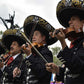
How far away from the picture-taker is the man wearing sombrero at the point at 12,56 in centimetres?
602

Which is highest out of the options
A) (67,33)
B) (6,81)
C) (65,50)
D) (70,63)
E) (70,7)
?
(70,7)

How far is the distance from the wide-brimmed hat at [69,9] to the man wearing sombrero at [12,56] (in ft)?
7.39

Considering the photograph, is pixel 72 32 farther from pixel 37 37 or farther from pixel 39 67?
pixel 37 37

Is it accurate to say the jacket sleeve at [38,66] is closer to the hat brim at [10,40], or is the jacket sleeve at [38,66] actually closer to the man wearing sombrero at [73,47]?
the man wearing sombrero at [73,47]

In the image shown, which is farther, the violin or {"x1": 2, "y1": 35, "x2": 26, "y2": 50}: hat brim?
{"x1": 2, "y1": 35, "x2": 26, "y2": 50}: hat brim

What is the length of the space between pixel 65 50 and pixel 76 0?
121 centimetres

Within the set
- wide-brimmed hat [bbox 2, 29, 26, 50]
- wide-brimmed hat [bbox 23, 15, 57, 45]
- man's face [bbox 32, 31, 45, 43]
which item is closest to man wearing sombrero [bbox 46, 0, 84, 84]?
wide-brimmed hat [bbox 23, 15, 57, 45]

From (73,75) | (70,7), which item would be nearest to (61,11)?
(70,7)

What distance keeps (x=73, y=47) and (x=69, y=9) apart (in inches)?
37.9

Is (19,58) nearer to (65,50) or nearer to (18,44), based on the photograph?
(18,44)

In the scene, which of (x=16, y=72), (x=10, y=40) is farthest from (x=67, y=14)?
(x=10, y=40)

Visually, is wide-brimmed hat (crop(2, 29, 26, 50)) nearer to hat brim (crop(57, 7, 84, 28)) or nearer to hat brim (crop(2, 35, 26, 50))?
hat brim (crop(2, 35, 26, 50))

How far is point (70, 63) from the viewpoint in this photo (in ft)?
11.5

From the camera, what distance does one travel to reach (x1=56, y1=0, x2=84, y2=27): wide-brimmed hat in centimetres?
412
